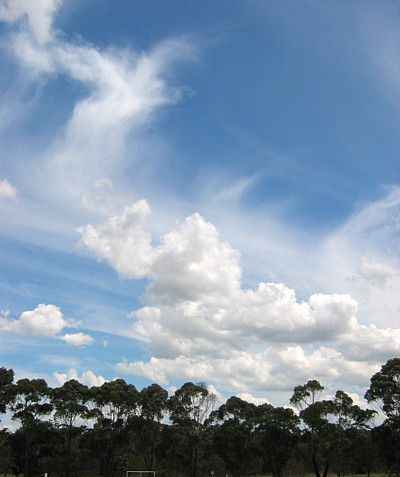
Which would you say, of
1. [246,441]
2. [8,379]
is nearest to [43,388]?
[8,379]

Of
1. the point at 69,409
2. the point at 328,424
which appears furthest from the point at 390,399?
the point at 69,409

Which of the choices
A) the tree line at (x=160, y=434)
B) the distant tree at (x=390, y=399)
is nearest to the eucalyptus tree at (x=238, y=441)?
the tree line at (x=160, y=434)

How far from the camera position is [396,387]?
5831cm

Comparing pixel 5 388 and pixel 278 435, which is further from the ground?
pixel 5 388

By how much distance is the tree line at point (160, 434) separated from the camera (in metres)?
73.8

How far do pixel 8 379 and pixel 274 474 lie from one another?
40.4m

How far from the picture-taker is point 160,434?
77.4 metres

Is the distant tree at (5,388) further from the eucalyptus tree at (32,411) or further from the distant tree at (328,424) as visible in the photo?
the distant tree at (328,424)

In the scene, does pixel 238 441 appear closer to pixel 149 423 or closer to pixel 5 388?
pixel 149 423

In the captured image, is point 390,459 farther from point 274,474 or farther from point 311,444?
point 274,474

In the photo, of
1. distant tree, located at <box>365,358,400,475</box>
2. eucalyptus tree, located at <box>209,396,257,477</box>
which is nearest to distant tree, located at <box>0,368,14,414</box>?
eucalyptus tree, located at <box>209,396,257,477</box>

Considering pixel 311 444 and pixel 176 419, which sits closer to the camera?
pixel 311 444

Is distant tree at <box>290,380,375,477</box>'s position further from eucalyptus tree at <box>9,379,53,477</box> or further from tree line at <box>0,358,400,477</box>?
eucalyptus tree at <box>9,379,53,477</box>

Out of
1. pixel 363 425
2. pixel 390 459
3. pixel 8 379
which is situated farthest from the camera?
pixel 8 379
